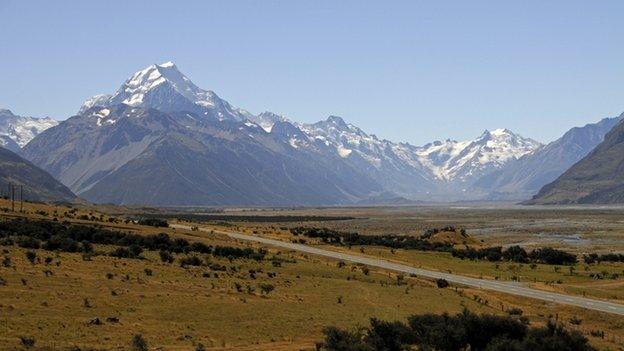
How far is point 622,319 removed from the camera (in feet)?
146

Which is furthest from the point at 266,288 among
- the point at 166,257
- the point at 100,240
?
the point at 100,240

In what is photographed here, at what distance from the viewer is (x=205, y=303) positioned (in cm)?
4388

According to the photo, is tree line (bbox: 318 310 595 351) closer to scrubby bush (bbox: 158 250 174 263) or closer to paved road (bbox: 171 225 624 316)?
paved road (bbox: 171 225 624 316)

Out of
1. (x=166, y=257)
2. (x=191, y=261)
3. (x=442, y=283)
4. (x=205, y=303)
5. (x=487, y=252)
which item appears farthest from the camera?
(x=487, y=252)

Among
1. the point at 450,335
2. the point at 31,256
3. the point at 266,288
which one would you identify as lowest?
the point at 266,288

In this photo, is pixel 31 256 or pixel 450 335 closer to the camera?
pixel 450 335

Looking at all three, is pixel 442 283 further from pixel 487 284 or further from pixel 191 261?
pixel 191 261

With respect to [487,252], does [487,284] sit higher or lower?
lower

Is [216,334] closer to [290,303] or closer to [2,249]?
[290,303]

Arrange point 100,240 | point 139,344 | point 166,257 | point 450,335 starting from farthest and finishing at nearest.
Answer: point 100,240 < point 166,257 < point 450,335 < point 139,344

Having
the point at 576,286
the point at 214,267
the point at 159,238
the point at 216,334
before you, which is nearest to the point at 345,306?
the point at 216,334

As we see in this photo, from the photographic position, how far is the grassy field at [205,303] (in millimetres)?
35625

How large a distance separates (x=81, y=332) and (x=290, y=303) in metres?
15.3

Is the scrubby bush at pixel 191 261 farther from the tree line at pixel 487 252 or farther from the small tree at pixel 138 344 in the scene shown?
the tree line at pixel 487 252
